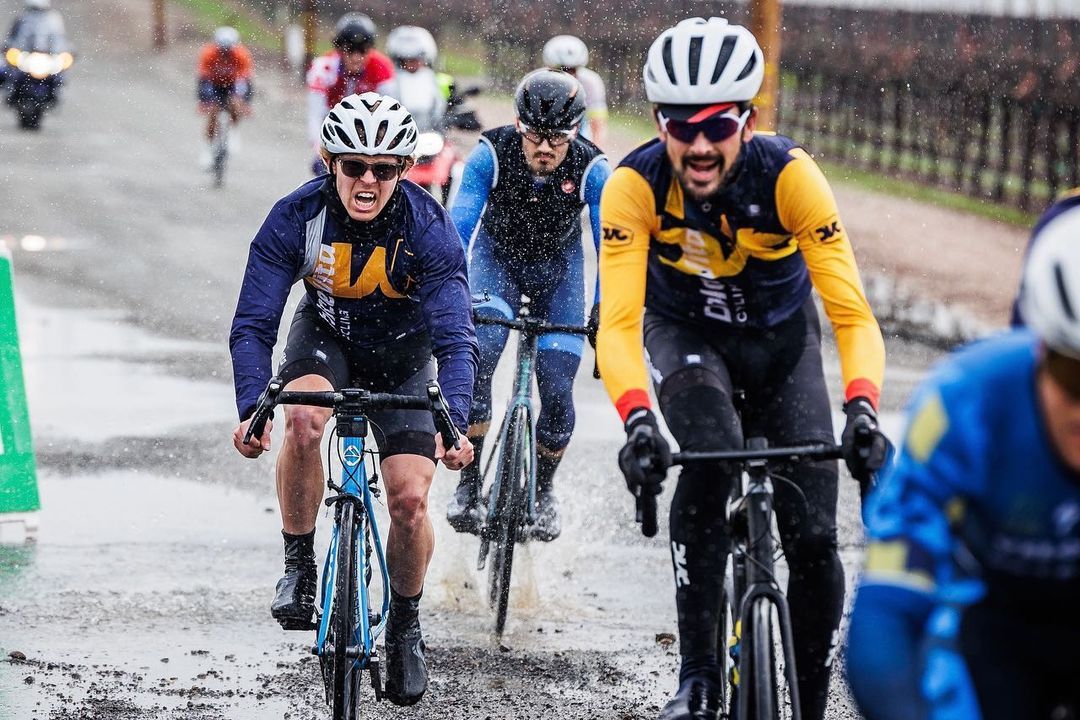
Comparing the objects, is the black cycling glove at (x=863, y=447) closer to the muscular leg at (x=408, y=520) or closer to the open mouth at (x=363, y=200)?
the muscular leg at (x=408, y=520)

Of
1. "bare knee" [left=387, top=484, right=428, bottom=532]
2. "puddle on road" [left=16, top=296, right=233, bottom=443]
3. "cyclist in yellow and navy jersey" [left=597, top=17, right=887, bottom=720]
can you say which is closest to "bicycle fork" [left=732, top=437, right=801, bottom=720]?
"cyclist in yellow and navy jersey" [left=597, top=17, right=887, bottom=720]

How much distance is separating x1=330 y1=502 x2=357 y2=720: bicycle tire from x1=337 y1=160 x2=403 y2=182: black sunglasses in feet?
3.62

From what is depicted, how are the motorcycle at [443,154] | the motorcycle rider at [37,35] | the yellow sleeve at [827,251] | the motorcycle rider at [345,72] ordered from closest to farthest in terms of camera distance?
the yellow sleeve at [827,251]
the motorcycle rider at [345,72]
the motorcycle at [443,154]
the motorcycle rider at [37,35]

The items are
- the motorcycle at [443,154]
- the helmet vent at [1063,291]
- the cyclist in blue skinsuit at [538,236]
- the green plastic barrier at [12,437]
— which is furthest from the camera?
the motorcycle at [443,154]

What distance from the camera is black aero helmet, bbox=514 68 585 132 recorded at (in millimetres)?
7289

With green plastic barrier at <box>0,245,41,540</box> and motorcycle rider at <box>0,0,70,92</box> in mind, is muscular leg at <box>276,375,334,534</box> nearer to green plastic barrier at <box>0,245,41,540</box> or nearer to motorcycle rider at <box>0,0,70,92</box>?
green plastic barrier at <box>0,245,41,540</box>

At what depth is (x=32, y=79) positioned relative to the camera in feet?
86.8

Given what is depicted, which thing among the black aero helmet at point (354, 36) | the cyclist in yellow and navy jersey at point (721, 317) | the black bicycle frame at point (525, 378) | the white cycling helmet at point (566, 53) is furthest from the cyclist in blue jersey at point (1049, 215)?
the white cycling helmet at point (566, 53)

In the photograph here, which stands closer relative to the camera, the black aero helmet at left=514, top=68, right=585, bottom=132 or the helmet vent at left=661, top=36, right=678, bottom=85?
the helmet vent at left=661, top=36, right=678, bottom=85

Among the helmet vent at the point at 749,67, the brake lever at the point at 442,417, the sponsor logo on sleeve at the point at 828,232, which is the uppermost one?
the helmet vent at the point at 749,67

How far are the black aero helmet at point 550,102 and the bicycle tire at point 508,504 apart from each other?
1215mm

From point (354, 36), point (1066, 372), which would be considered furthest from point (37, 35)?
point (1066, 372)

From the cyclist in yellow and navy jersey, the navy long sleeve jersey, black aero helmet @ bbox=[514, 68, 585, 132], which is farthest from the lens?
black aero helmet @ bbox=[514, 68, 585, 132]

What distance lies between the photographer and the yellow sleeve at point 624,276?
16.2 feet
